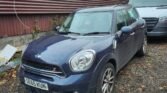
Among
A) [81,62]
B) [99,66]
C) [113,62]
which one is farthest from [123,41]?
[81,62]

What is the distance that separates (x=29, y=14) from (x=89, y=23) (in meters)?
3.93

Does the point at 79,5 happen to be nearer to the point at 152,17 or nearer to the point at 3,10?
the point at 152,17

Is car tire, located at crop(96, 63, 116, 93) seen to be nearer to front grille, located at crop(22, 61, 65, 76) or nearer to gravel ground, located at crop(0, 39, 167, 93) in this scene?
gravel ground, located at crop(0, 39, 167, 93)

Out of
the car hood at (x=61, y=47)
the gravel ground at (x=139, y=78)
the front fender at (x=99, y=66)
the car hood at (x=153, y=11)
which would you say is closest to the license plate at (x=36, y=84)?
the car hood at (x=61, y=47)

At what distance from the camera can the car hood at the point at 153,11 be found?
30.1 feet

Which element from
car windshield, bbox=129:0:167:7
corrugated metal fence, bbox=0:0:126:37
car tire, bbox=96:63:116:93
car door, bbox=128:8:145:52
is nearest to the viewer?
car tire, bbox=96:63:116:93

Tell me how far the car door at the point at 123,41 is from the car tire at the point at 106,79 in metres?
0.54

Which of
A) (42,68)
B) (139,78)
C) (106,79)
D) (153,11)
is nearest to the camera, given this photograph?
(42,68)

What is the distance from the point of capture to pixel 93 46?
14.1 ft

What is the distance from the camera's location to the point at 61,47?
4371 mm

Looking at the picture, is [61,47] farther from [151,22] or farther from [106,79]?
[151,22]

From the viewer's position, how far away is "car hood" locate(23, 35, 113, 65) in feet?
13.4

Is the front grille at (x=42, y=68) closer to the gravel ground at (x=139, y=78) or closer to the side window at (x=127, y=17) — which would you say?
the gravel ground at (x=139, y=78)

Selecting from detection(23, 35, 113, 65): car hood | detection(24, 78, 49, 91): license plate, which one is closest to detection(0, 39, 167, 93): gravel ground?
detection(24, 78, 49, 91): license plate
